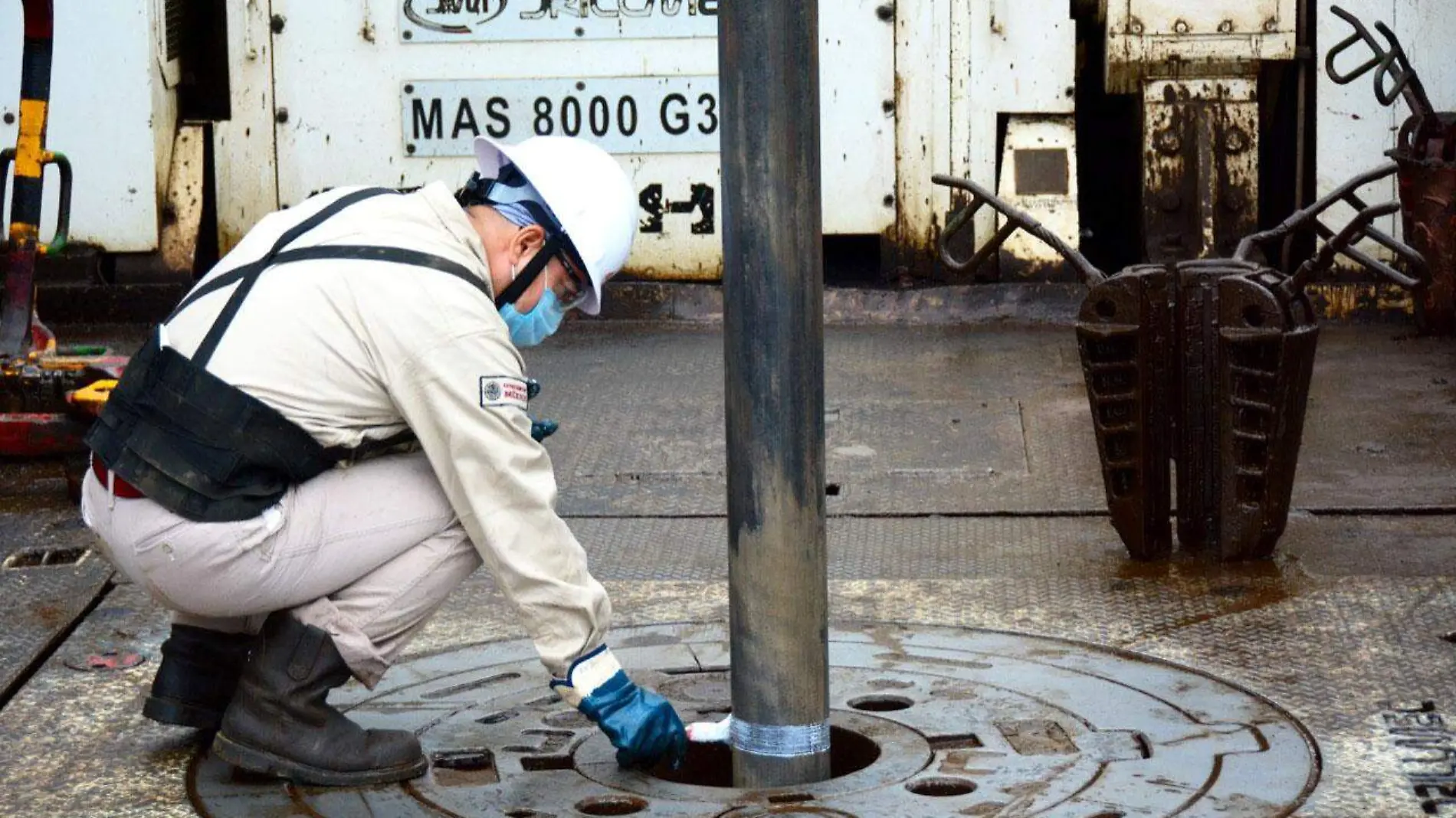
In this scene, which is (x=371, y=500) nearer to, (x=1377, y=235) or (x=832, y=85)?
(x=1377, y=235)

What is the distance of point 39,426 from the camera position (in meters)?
4.69

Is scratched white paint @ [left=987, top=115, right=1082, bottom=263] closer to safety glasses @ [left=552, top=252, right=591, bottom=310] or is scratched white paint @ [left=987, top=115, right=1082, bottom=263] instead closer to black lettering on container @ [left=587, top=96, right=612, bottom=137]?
black lettering on container @ [left=587, top=96, right=612, bottom=137]

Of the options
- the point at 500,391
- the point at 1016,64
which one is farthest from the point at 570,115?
the point at 500,391

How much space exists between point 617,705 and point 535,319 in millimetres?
553

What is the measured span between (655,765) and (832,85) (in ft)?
13.2

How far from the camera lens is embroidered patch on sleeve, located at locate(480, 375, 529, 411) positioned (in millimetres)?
2633

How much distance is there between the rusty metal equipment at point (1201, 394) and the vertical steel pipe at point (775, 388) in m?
1.25

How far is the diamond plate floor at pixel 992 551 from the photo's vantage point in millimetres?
3006

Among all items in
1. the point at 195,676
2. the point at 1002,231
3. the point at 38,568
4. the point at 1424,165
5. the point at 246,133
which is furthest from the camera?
the point at 246,133

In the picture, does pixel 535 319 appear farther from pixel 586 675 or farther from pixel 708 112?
pixel 708 112

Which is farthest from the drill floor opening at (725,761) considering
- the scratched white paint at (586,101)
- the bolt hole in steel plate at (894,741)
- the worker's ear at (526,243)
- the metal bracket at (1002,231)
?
the scratched white paint at (586,101)

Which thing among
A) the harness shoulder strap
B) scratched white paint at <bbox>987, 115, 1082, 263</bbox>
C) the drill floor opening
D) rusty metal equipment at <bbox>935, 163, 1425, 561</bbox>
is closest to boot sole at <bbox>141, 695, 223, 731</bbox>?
the harness shoulder strap

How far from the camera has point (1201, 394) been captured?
12.6ft

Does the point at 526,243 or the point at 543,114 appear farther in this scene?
the point at 543,114
